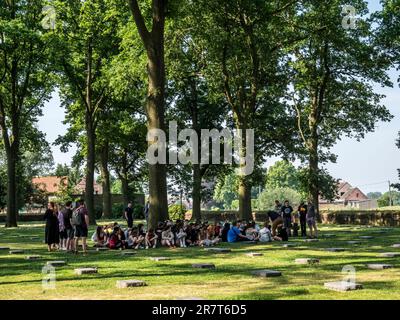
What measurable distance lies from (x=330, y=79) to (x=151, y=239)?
24.1 meters

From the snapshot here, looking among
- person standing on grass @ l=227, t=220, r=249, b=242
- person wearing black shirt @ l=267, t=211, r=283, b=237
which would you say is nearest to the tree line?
person standing on grass @ l=227, t=220, r=249, b=242

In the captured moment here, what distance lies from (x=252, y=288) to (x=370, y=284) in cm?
227

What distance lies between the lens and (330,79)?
39844mm

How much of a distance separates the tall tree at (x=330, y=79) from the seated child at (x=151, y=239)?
61.7ft

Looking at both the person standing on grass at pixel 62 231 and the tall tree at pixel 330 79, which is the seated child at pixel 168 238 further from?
the tall tree at pixel 330 79

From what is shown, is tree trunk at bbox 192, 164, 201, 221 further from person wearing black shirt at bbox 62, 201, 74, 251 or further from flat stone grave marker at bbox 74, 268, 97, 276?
flat stone grave marker at bbox 74, 268, 97, 276

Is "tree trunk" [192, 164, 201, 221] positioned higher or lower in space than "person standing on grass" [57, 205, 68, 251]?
higher

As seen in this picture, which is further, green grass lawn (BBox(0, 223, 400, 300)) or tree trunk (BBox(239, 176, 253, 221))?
tree trunk (BBox(239, 176, 253, 221))

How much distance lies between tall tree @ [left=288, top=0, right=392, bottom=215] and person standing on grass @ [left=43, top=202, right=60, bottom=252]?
20.6 meters

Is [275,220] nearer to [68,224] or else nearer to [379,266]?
[68,224]

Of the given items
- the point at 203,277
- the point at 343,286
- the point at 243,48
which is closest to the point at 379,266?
the point at 343,286

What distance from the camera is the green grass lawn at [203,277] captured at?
9266 millimetres

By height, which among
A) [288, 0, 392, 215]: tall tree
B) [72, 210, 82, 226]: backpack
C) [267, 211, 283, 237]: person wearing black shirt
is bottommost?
[267, 211, 283, 237]: person wearing black shirt

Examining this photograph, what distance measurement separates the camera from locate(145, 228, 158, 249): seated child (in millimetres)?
20766
